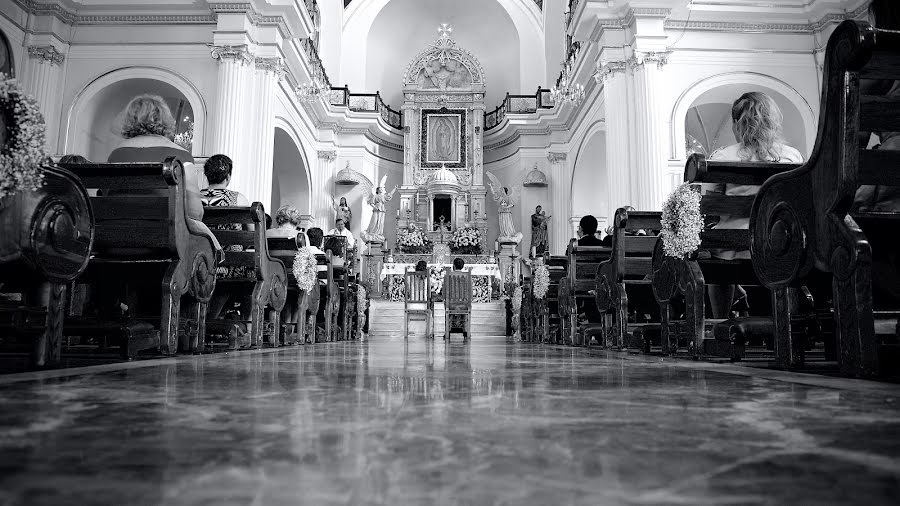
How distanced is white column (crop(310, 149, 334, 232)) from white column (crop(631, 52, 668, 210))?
818 cm

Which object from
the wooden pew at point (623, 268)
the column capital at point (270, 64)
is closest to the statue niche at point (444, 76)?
the column capital at point (270, 64)

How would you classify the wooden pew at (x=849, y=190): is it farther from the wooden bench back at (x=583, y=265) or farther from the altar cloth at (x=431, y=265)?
the altar cloth at (x=431, y=265)

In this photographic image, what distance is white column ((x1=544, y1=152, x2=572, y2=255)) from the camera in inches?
574

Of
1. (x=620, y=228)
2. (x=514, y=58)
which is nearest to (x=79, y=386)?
(x=620, y=228)

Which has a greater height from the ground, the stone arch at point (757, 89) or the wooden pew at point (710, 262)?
the stone arch at point (757, 89)

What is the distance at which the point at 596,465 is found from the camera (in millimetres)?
570

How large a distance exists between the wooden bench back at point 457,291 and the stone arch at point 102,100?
14.4ft

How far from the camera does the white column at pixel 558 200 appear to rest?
14.6m

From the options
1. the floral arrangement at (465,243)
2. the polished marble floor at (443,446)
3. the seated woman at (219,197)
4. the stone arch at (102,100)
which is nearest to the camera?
the polished marble floor at (443,446)

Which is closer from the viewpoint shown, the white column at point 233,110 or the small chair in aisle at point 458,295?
the small chair in aisle at point 458,295

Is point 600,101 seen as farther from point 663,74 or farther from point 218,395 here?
point 218,395

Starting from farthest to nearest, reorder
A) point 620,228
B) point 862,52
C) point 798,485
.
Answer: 1. point 620,228
2. point 862,52
3. point 798,485

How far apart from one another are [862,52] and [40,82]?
33.6 ft

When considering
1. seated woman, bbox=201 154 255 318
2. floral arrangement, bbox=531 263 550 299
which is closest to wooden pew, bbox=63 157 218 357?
seated woman, bbox=201 154 255 318
